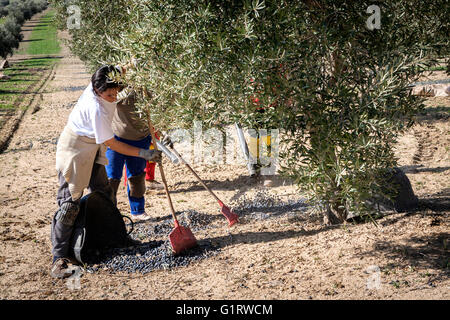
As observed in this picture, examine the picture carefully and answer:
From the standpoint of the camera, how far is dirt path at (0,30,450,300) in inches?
163

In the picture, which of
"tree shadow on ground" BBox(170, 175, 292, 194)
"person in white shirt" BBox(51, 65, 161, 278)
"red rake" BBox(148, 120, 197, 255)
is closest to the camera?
"person in white shirt" BBox(51, 65, 161, 278)

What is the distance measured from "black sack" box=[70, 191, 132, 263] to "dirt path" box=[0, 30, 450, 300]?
0.38m

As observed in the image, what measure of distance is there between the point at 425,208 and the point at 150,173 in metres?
4.34

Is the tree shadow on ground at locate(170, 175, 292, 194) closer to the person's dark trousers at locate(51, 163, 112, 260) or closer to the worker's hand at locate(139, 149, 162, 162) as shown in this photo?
the worker's hand at locate(139, 149, 162, 162)

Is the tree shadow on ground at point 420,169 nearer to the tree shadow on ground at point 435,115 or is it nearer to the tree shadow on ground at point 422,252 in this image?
the tree shadow on ground at point 422,252

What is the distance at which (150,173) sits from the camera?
305 inches

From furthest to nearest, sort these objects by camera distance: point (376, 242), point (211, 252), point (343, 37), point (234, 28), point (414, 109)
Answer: point (211, 252) → point (376, 242) → point (414, 109) → point (343, 37) → point (234, 28)

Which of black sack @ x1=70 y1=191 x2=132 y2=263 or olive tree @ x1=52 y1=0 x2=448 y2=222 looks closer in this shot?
olive tree @ x1=52 y1=0 x2=448 y2=222

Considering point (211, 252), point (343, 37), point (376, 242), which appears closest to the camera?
point (343, 37)

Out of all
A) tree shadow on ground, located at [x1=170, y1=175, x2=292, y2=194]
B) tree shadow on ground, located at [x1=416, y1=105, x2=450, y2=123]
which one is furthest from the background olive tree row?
tree shadow on ground, located at [x1=416, y1=105, x2=450, y2=123]

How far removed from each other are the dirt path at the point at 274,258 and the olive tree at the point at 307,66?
812 mm

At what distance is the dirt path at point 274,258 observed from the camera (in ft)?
13.6
